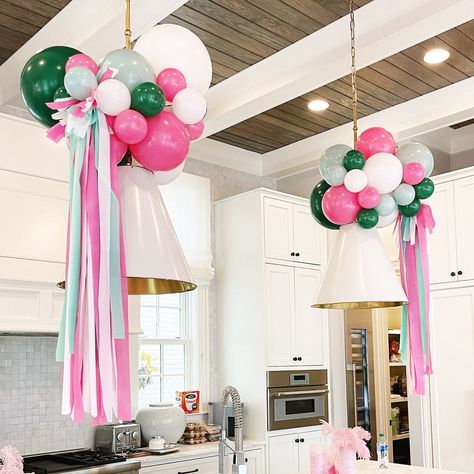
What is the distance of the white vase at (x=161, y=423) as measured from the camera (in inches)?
164

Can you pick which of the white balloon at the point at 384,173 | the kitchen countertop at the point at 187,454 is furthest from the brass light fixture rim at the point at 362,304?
the kitchen countertop at the point at 187,454

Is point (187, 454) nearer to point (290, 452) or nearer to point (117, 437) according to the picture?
point (117, 437)

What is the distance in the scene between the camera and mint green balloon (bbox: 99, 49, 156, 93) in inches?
60.5

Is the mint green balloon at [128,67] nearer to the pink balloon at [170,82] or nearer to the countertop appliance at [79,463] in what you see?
the pink balloon at [170,82]

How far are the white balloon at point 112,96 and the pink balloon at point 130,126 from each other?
0.02 metres

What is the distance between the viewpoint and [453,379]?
4.27 m

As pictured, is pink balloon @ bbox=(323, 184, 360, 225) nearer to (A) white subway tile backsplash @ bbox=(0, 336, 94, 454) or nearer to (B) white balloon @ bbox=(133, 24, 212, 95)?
(B) white balloon @ bbox=(133, 24, 212, 95)

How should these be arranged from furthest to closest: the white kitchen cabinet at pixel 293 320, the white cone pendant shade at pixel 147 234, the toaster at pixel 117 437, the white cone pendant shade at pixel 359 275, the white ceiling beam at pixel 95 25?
the white kitchen cabinet at pixel 293 320 → the toaster at pixel 117 437 → the white ceiling beam at pixel 95 25 → the white cone pendant shade at pixel 359 275 → the white cone pendant shade at pixel 147 234

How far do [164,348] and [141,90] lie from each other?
3.41m

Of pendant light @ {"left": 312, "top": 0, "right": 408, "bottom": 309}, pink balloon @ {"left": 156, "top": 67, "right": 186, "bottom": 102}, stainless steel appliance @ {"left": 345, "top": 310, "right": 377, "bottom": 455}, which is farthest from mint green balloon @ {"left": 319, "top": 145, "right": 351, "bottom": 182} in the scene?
stainless steel appliance @ {"left": 345, "top": 310, "right": 377, "bottom": 455}

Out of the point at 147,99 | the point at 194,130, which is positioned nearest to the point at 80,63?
the point at 147,99

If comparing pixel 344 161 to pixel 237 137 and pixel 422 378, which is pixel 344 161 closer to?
pixel 422 378

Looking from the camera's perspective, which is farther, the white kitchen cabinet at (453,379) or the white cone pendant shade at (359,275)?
the white kitchen cabinet at (453,379)

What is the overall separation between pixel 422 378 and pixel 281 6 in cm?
181
